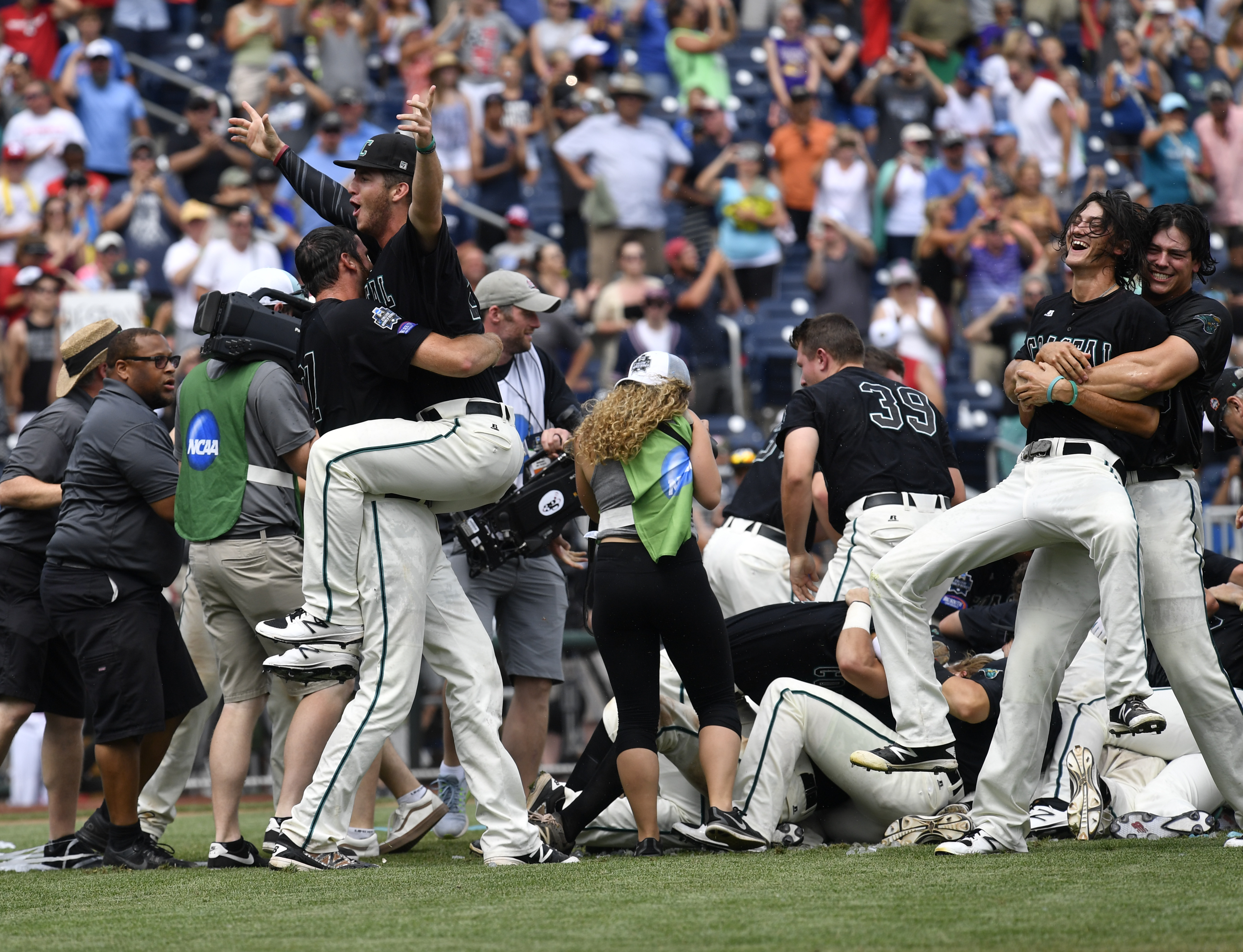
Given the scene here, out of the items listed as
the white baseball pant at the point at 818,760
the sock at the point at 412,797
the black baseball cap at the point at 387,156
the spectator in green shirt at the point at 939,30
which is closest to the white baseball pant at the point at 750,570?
the white baseball pant at the point at 818,760

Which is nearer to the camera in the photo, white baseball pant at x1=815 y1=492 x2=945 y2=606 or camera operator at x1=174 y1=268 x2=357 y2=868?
camera operator at x1=174 y1=268 x2=357 y2=868

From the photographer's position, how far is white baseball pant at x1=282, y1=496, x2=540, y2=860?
17.7 ft

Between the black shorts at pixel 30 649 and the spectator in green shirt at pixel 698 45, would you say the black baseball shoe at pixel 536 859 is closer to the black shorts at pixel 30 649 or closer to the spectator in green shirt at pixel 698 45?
the black shorts at pixel 30 649

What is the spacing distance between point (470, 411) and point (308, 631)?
99cm

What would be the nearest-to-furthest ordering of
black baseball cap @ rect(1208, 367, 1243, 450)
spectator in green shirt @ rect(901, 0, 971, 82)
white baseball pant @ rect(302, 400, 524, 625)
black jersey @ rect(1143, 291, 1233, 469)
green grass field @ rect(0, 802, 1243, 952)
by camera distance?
1. green grass field @ rect(0, 802, 1243, 952)
2. white baseball pant @ rect(302, 400, 524, 625)
3. black jersey @ rect(1143, 291, 1233, 469)
4. black baseball cap @ rect(1208, 367, 1243, 450)
5. spectator in green shirt @ rect(901, 0, 971, 82)

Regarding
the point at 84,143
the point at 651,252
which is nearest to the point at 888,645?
the point at 651,252

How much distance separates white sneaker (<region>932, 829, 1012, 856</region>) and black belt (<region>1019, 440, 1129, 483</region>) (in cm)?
135

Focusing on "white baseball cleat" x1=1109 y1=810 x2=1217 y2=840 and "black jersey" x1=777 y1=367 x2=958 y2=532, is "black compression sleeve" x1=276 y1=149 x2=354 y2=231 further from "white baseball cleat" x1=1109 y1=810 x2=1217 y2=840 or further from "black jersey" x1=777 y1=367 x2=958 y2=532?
"white baseball cleat" x1=1109 y1=810 x2=1217 y2=840

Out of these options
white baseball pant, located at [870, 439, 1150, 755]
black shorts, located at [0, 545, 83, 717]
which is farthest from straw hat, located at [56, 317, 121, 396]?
white baseball pant, located at [870, 439, 1150, 755]

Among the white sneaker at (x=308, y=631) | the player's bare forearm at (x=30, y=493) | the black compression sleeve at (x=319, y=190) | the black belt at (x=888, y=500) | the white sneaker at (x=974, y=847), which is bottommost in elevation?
the white sneaker at (x=974, y=847)

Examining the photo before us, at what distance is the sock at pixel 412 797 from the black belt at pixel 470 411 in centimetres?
191

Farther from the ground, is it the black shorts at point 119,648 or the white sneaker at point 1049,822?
the black shorts at point 119,648

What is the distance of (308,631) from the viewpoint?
5383 mm

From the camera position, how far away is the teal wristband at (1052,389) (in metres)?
5.29
